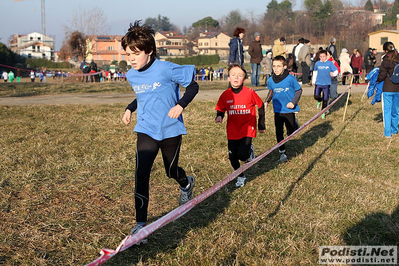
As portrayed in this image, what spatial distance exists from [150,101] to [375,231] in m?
2.76

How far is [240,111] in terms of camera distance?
20.2 feet

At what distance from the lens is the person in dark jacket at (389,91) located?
949cm

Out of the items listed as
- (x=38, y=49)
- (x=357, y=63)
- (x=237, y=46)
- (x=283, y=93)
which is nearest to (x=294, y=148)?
(x=283, y=93)

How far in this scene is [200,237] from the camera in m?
4.39

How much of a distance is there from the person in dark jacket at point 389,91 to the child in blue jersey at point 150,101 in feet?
21.9

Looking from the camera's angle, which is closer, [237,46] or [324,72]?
[324,72]

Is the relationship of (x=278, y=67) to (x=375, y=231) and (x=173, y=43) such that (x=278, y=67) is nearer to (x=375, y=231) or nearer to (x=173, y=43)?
(x=375, y=231)

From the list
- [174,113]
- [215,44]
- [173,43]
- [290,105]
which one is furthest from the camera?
[173,43]

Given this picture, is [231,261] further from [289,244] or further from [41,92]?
[41,92]

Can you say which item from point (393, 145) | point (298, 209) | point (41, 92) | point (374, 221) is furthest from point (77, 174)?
point (41, 92)

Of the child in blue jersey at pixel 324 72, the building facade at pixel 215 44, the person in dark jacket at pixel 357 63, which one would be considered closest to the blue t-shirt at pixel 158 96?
the child in blue jersey at pixel 324 72

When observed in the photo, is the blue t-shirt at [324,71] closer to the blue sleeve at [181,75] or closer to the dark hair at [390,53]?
the dark hair at [390,53]

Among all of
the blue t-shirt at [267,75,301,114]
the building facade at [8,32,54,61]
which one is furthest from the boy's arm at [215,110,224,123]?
the building facade at [8,32,54,61]

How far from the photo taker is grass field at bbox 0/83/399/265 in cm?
414
